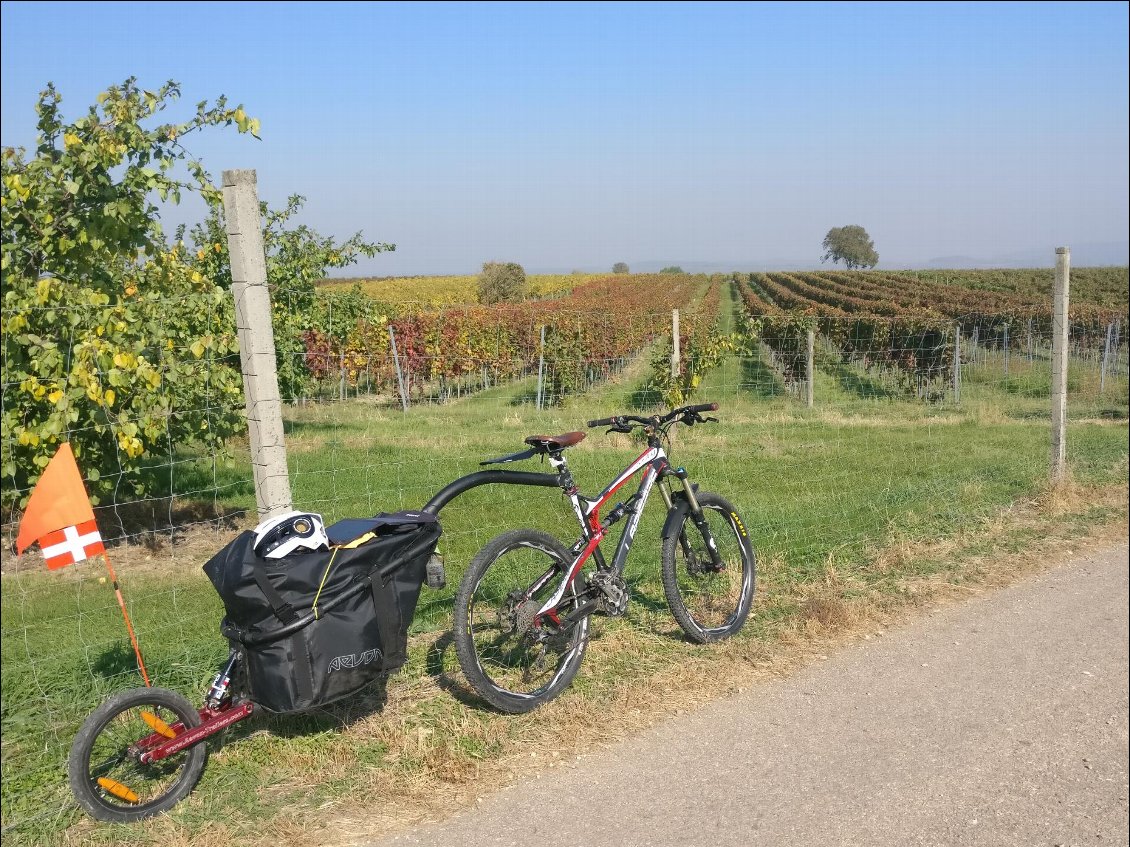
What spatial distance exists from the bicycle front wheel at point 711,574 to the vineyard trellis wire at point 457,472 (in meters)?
0.96

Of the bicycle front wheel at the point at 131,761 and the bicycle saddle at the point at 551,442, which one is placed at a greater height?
the bicycle saddle at the point at 551,442

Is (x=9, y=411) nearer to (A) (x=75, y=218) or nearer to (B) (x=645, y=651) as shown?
(A) (x=75, y=218)

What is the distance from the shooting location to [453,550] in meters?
7.32

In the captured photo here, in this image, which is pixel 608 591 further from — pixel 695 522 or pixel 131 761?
pixel 131 761

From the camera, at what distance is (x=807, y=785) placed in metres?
3.74

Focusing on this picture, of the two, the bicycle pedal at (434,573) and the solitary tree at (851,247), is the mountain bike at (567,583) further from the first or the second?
the solitary tree at (851,247)

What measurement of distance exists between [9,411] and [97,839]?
3.77 metres

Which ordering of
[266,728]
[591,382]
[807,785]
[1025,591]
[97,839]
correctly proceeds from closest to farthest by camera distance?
[97,839] < [807,785] < [266,728] < [1025,591] < [591,382]

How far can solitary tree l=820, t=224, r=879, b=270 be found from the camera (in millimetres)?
12898

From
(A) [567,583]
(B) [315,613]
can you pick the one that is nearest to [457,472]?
(A) [567,583]

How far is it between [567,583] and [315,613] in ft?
3.96

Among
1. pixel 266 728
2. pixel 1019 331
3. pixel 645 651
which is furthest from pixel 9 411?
pixel 1019 331

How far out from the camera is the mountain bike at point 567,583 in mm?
4219

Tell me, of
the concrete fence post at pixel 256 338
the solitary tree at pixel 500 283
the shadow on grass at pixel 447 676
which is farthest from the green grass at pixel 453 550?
the solitary tree at pixel 500 283
